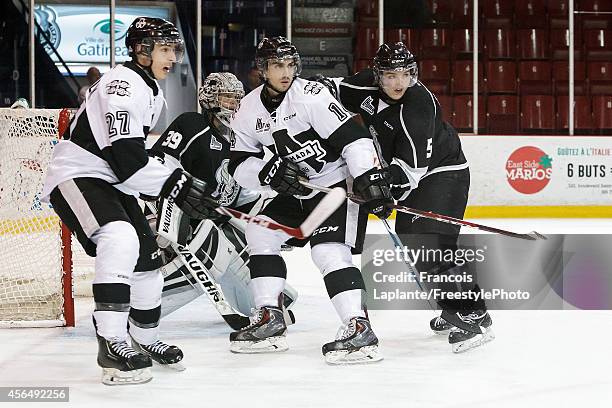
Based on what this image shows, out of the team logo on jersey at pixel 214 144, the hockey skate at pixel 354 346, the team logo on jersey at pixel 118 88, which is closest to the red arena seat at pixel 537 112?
the team logo on jersey at pixel 214 144

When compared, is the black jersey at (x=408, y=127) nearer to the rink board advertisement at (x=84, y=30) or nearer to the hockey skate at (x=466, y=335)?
the hockey skate at (x=466, y=335)

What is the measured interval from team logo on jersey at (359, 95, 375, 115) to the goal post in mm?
1103

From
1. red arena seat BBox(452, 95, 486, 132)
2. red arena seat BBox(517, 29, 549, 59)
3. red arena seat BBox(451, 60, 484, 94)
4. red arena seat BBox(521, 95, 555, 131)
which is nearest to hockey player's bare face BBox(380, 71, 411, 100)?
red arena seat BBox(452, 95, 486, 132)

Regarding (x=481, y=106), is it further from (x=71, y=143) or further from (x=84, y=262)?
(x=71, y=143)

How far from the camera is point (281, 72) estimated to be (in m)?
3.18

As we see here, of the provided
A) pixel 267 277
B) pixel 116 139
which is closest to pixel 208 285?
pixel 267 277

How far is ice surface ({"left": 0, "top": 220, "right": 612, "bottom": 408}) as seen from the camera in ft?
8.32

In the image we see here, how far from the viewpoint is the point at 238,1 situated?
8.90m

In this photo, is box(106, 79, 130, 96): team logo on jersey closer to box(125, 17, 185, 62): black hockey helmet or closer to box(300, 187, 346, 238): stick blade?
box(125, 17, 185, 62): black hockey helmet

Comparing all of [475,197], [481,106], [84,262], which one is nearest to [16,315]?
[84,262]

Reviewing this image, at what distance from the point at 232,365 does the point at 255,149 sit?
28.9 inches

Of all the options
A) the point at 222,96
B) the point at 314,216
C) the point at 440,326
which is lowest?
the point at 440,326

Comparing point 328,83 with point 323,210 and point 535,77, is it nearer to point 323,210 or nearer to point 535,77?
point 323,210

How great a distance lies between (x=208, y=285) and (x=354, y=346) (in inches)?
27.6
